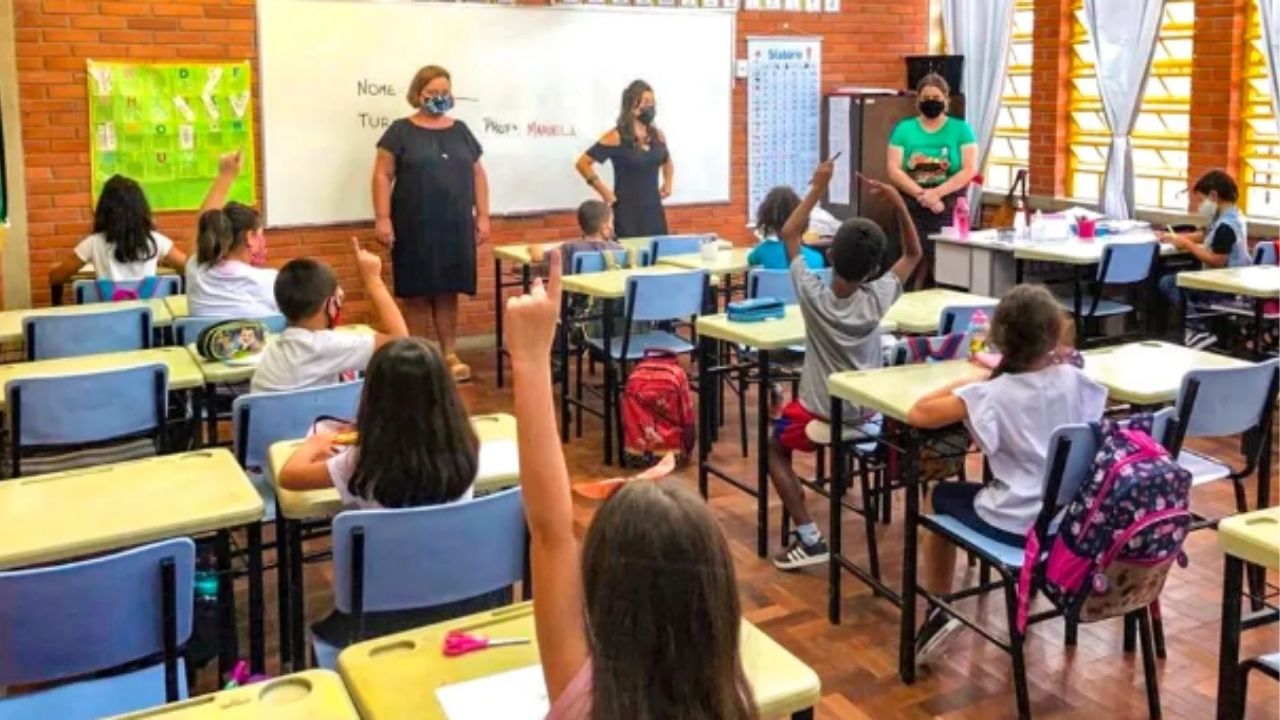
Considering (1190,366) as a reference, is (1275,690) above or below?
below

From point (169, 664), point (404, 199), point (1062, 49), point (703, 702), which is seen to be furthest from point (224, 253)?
point (1062, 49)

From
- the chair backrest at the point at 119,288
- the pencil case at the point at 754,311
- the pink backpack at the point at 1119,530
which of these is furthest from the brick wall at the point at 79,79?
the pink backpack at the point at 1119,530

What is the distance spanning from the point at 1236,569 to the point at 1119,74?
5.91 m

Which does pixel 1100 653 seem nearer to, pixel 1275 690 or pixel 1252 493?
pixel 1275 690

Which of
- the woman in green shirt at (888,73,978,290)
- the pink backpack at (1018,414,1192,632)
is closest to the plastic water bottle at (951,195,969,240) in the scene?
the woman in green shirt at (888,73,978,290)

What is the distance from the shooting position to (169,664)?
2.26 m

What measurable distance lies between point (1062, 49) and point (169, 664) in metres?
7.39

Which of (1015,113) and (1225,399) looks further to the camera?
(1015,113)

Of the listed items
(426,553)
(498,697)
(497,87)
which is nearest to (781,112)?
(497,87)

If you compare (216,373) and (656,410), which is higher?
(216,373)

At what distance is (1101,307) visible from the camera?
6.64m

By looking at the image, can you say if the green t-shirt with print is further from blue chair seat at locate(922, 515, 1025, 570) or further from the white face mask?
blue chair seat at locate(922, 515, 1025, 570)

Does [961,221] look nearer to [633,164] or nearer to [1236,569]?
[633,164]

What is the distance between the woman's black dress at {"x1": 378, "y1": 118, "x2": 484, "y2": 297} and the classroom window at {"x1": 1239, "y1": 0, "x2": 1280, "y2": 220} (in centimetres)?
428
